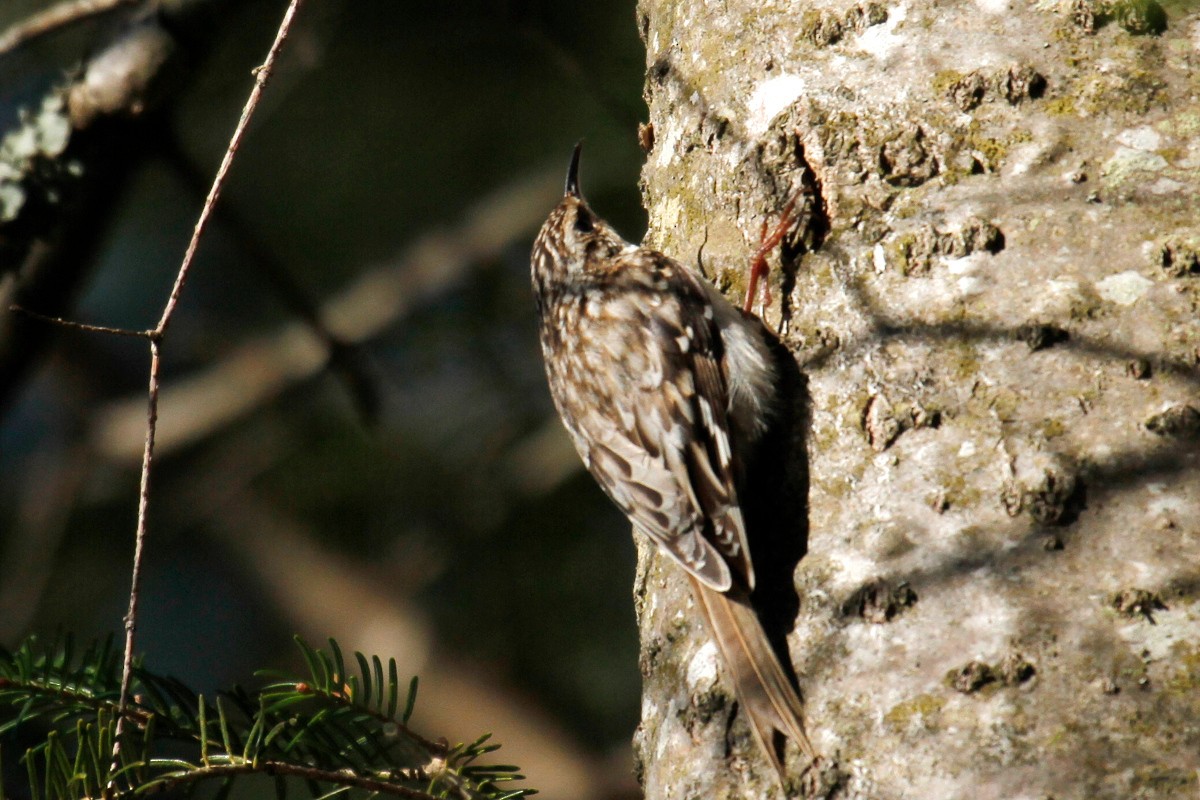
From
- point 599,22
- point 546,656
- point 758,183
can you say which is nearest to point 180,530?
point 546,656

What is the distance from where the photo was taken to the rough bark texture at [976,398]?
1.45 meters

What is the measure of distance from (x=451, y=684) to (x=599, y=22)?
264 cm

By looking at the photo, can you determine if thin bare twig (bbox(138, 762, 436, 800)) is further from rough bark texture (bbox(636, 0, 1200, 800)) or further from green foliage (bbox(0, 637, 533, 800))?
rough bark texture (bbox(636, 0, 1200, 800))

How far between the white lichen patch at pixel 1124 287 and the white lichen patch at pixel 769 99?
1.98 ft

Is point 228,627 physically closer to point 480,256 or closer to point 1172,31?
point 480,256

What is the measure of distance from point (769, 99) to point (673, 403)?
58cm

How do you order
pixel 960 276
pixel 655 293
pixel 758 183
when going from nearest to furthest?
pixel 960 276 < pixel 758 183 < pixel 655 293

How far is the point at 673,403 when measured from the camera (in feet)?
7.68

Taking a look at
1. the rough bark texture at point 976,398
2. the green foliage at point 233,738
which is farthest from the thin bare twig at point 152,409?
the rough bark texture at point 976,398

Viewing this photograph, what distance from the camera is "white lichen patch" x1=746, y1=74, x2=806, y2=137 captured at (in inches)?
80.4

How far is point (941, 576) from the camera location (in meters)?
1.58

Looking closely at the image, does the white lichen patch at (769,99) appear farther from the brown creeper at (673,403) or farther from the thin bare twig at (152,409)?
the thin bare twig at (152,409)

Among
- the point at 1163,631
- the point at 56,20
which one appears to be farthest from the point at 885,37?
the point at 56,20

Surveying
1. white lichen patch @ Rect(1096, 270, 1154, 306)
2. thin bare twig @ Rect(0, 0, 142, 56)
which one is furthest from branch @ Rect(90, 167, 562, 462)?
white lichen patch @ Rect(1096, 270, 1154, 306)
